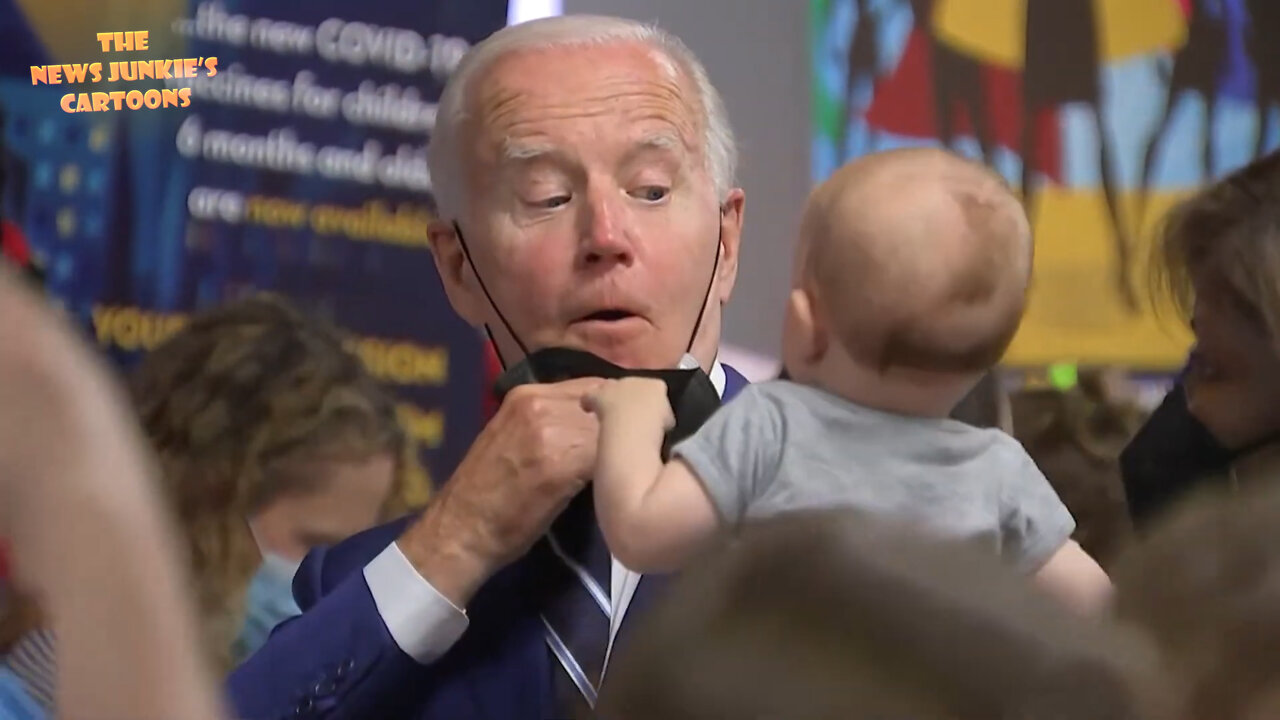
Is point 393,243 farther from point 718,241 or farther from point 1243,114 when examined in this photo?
point 1243,114

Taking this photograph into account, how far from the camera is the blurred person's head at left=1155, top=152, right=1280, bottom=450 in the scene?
122 centimetres

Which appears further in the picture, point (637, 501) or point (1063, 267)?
point (1063, 267)

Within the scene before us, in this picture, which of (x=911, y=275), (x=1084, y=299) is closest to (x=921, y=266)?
(x=911, y=275)

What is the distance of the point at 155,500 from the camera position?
43 centimetres


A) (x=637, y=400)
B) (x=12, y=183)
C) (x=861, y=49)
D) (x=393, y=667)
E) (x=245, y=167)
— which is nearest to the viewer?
(x=637, y=400)

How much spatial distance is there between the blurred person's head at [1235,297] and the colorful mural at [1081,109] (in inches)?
71.9

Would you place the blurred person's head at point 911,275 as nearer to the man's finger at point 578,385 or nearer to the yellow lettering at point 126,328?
the man's finger at point 578,385

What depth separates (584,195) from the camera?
132 cm

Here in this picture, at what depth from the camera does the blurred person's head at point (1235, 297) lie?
1.22 metres

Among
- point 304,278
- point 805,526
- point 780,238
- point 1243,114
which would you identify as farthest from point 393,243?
point 805,526

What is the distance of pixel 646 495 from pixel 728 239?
54 centimetres

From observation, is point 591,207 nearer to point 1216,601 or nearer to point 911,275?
point 911,275

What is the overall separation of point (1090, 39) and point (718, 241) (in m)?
2.13

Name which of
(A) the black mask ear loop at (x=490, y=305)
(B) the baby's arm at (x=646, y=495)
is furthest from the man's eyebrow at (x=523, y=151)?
(B) the baby's arm at (x=646, y=495)
